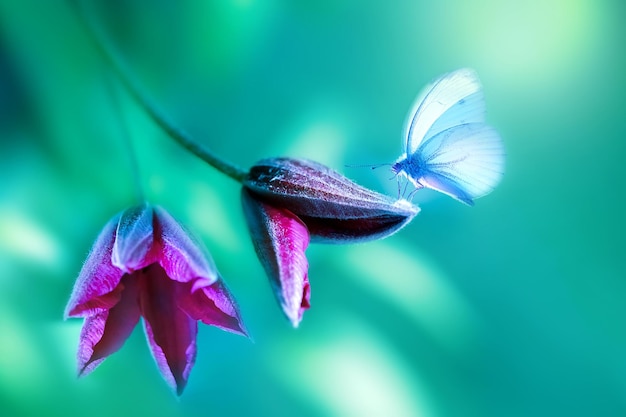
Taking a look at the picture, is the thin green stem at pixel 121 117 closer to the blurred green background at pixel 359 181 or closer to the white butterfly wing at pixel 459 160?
the blurred green background at pixel 359 181

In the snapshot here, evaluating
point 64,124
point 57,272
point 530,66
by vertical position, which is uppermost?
point 530,66

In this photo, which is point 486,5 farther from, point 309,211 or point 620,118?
point 309,211

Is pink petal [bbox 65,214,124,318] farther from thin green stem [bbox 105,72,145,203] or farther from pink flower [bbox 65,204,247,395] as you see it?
thin green stem [bbox 105,72,145,203]

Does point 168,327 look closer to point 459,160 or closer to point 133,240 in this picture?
point 133,240

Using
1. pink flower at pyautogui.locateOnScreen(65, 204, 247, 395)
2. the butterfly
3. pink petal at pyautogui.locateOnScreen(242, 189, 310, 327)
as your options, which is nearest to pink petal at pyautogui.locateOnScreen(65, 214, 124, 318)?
pink flower at pyautogui.locateOnScreen(65, 204, 247, 395)

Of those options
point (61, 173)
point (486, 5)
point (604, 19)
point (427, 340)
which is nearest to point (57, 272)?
point (61, 173)

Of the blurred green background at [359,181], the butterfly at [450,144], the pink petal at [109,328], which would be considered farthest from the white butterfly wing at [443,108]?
the pink petal at [109,328]
